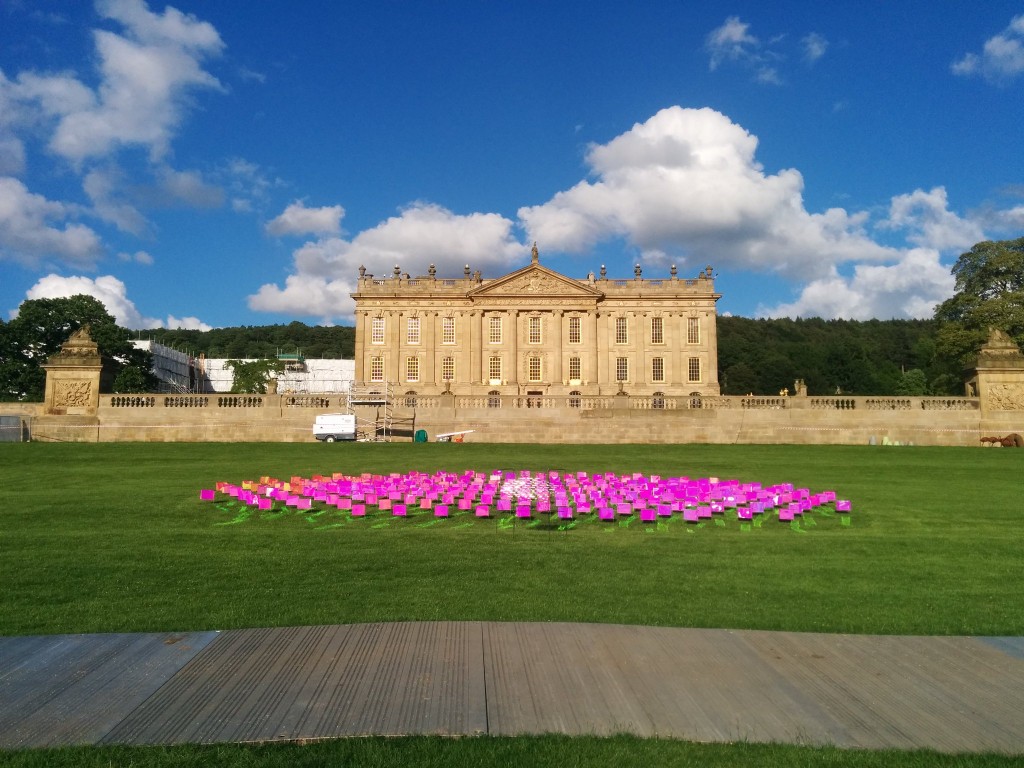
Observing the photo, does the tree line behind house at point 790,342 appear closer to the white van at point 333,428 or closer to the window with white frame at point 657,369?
the white van at point 333,428

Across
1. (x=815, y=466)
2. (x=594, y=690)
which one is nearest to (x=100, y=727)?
(x=594, y=690)

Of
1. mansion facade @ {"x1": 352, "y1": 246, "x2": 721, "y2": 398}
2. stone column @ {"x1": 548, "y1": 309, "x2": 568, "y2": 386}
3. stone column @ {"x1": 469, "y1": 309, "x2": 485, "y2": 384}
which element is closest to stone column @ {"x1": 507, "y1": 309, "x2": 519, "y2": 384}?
mansion facade @ {"x1": 352, "y1": 246, "x2": 721, "y2": 398}

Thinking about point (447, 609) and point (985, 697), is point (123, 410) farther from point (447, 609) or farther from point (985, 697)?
point (985, 697)

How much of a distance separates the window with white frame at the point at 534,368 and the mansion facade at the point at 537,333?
11 centimetres

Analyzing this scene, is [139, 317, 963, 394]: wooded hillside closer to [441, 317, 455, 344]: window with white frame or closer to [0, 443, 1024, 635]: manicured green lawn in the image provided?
[441, 317, 455, 344]: window with white frame

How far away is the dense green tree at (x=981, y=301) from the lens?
176ft

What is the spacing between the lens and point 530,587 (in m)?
8.11

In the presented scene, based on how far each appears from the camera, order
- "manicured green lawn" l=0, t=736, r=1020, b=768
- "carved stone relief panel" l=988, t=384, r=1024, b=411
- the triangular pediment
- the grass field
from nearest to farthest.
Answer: "manicured green lawn" l=0, t=736, r=1020, b=768
the grass field
"carved stone relief panel" l=988, t=384, r=1024, b=411
the triangular pediment

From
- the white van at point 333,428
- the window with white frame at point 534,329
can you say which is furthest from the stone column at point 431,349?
the white van at point 333,428

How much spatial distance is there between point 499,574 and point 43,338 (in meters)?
77.9

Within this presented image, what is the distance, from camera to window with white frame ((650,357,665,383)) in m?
73.9

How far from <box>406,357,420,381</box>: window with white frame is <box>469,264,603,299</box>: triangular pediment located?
9.56 meters

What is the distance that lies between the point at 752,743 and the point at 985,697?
2187 millimetres

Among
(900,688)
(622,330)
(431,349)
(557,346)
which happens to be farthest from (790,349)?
(900,688)
